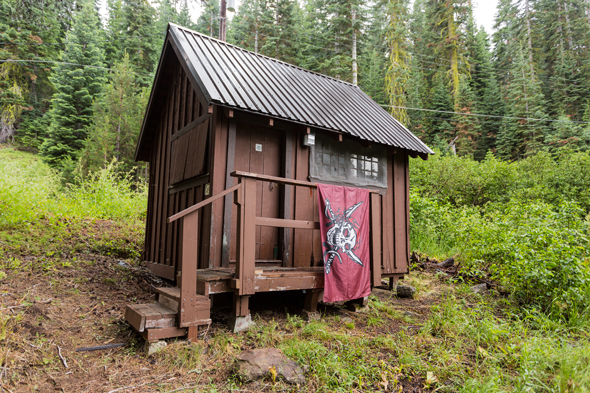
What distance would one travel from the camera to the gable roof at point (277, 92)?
17.4 ft

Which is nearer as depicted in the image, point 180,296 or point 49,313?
point 180,296

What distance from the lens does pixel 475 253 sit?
7.44 metres

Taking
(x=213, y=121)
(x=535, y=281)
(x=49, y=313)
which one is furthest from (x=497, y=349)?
(x=49, y=313)

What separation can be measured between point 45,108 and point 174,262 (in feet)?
98.6

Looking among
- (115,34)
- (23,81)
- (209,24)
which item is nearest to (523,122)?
(209,24)

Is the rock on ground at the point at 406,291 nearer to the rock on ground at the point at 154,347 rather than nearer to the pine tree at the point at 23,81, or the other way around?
the rock on ground at the point at 154,347

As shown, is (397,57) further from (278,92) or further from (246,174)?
(246,174)

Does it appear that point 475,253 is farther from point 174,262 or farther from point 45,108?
point 45,108

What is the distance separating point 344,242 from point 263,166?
1844 mm

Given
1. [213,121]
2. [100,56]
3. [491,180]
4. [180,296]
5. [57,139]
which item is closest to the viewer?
[180,296]

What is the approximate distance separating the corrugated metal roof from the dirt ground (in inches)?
116

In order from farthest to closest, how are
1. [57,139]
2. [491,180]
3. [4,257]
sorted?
[57,139] → [491,180] → [4,257]

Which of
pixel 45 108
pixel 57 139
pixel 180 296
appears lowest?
pixel 180 296

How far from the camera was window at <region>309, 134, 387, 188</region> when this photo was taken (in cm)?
629
